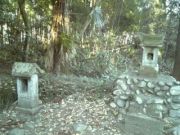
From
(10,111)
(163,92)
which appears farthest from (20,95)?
(163,92)

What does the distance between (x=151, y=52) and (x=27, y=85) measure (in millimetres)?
2342

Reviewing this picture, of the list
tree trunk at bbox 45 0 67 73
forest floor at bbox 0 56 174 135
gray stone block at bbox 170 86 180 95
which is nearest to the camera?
forest floor at bbox 0 56 174 135

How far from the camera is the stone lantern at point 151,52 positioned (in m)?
4.57

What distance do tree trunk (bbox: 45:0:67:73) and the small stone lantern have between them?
2482mm

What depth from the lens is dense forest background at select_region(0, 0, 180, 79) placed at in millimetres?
7176

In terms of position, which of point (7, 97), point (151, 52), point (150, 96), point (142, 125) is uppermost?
point (151, 52)

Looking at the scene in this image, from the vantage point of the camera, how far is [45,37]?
8562mm

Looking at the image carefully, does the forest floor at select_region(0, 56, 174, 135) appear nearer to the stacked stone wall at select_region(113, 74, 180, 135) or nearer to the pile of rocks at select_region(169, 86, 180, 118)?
the stacked stone wall at select_region(113, 74, 180, 135)

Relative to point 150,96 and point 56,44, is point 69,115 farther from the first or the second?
point 56,44

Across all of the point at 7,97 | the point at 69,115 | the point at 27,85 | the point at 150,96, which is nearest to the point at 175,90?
the point at 150,96

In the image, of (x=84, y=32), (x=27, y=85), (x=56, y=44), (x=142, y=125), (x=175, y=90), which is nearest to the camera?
(x=142, y=125)

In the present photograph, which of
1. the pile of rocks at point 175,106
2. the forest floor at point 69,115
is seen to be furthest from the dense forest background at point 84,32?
the pile of rocks at point 175,106

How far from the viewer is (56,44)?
23.1ft

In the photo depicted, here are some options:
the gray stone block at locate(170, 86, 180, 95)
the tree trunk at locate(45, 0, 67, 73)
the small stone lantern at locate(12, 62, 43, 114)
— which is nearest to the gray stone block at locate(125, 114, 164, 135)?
the gray stone block at locate(170, 86, 180, 95)
